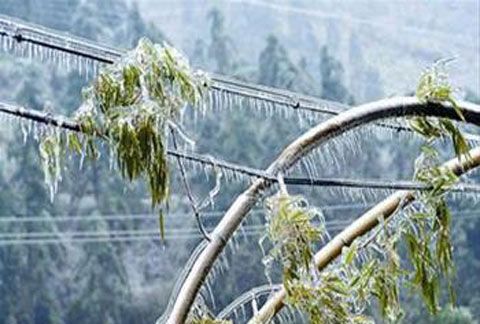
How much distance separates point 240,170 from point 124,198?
3.53 metres

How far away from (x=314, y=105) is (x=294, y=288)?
35 centimetres

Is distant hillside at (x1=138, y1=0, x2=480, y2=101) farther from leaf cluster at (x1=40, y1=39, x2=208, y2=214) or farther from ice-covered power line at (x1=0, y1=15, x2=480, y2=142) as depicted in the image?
leaf cluster at (x1=40, y1=39, x2=208, y2=214)

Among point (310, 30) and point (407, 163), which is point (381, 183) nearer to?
point (407, 163)

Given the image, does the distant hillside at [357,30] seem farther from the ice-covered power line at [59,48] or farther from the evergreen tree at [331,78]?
the ice-covered power line at [59,48]

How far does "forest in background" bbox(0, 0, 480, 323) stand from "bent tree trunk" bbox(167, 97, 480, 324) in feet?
8.66

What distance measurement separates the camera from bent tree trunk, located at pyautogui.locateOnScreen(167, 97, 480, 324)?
1.05 metres

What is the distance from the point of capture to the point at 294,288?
1.00 m

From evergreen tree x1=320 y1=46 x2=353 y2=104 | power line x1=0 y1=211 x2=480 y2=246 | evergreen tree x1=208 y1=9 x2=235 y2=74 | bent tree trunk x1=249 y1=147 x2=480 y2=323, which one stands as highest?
evergreen tree x1=208 y1=9 x2=235 y2=74

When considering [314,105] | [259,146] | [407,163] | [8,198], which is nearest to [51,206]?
[8,198]

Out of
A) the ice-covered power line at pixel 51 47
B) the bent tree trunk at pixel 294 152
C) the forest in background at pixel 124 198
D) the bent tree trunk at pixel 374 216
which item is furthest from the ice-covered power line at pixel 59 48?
the forest in background at pixel 124 198

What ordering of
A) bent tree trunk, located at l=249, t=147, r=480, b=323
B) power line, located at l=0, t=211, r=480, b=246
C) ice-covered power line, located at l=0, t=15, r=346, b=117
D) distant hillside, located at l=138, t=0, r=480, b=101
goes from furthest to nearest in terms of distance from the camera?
distant hillside, located at l=138, t=0, r=480, b=101
power line, located at l=0, t=211, r=480, b=246
bent tree trunk, located at l=249, t=147, r=480, b=323
ice-covered power line, located at l=0, t=15, r=346, b=117

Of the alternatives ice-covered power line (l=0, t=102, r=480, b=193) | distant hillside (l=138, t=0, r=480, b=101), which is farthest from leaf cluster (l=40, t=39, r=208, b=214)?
distant hillside (l=138, t=0, r=480, b=101)

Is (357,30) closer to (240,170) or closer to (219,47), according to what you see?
(219,47)

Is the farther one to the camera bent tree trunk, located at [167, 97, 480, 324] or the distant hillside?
the distant hillside
